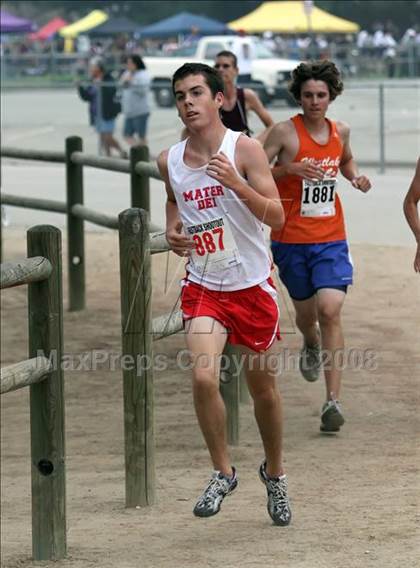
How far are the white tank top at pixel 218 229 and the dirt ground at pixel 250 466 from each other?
42.8 inches

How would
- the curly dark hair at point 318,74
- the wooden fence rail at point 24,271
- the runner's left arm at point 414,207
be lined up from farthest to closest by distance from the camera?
the curly dark hair at point 318,74 < the runner's left arm at point 414,207 < the wooden fence rail at point 24,271

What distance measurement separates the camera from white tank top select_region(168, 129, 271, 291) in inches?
217

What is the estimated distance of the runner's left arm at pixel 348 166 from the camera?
7.50 meters

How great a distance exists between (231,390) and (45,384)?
6.46 feet

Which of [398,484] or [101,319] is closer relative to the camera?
[398,484]

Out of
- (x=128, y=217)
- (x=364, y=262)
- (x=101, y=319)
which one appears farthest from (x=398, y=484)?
Answer: (x=364, y=262)

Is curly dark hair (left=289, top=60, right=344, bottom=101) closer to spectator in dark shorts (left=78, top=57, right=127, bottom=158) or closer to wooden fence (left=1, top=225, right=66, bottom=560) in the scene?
wooden fence (left=1, top=225, right=66, bottom=560)

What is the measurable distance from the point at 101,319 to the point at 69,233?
2.71 ft

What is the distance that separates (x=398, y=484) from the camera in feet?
21.5

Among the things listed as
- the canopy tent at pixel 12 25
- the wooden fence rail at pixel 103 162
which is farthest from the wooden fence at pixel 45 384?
the canopy tent at pixel 12 25

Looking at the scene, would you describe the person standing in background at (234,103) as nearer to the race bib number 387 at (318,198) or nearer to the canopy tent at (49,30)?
the race bib number 387 at (318,198)

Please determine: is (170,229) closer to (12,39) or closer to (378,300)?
(378,300)

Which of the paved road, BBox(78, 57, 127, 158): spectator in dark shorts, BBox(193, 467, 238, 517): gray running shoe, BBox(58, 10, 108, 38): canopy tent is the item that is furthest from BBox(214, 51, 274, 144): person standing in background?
BBox(58, 10, 108, 38): canopy tent

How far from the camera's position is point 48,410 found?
5.82m
